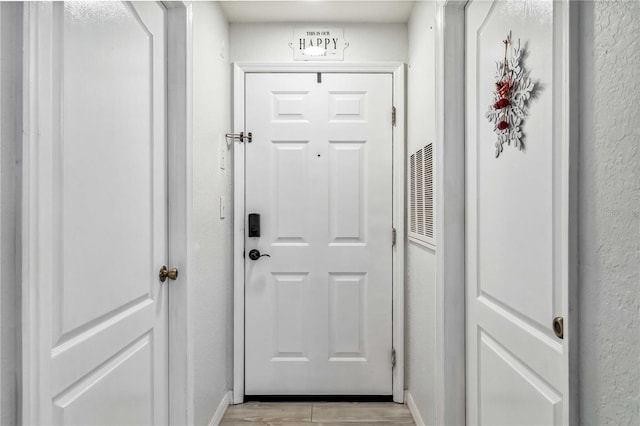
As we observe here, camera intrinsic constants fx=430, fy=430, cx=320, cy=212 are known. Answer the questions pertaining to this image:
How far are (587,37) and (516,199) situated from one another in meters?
0.53

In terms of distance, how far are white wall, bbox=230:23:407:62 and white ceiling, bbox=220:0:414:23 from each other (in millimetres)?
38

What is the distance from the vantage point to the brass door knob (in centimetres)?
167

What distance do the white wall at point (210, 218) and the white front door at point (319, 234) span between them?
159 millimetres

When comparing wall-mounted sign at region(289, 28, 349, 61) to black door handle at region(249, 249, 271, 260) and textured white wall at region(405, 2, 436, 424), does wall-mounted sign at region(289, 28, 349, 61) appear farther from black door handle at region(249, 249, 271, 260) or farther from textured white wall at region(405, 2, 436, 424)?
Answer: black door handle at region(249, 249, 271, 260)

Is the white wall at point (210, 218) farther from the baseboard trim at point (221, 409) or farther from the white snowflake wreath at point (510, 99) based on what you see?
the white snowflake wreath at point (510, 99)

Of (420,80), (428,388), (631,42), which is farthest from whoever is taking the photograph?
(420,80)

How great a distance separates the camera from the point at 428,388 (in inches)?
81.0

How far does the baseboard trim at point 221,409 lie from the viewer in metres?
2.26

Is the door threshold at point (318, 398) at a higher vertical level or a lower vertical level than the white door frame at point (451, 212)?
lower

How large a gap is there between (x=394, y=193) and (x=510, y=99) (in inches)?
52.9

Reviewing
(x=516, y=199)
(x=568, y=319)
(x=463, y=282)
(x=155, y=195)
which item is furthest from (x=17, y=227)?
(x=463, y=282)

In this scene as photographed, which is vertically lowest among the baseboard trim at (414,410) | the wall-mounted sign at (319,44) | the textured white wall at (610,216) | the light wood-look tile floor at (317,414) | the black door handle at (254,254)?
the light wood-look tile floor at (317,414)

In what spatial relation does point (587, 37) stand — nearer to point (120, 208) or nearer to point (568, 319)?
point (568, 319)

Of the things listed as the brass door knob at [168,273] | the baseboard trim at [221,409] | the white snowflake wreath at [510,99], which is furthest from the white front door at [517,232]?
the baseboard trim at [221,409]
